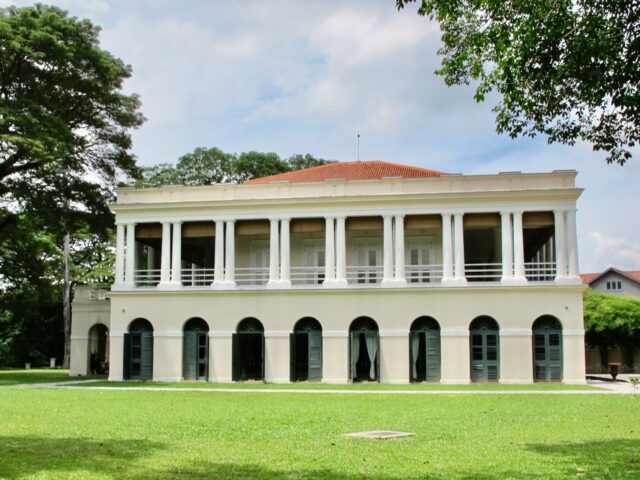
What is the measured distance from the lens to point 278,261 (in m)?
34.9

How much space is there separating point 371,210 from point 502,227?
5.61 m

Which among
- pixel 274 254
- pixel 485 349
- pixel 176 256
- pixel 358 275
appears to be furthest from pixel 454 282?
pixel 176 256

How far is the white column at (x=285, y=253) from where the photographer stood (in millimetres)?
34281

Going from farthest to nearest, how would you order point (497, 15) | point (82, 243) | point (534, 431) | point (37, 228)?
point (82, 243) < point (37, 228) < point (534, 431) < point (497, 15)

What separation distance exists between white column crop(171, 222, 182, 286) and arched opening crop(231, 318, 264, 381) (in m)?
3.59

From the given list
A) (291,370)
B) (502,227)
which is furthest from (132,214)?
(502,227)

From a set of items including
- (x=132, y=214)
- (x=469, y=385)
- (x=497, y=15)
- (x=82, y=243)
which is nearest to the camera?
(x=497, y=15)

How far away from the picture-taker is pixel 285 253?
34469 millimetres

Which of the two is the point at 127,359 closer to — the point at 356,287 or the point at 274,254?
the point at 274,254

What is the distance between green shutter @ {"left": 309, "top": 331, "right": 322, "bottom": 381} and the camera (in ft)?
111

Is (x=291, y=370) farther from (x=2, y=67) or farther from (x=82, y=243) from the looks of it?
(x=82, y=243)

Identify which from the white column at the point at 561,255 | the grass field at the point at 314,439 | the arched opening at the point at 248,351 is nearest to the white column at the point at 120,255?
the arched opening at the point at 248,351

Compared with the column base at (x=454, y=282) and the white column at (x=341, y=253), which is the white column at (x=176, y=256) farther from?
the column base at (x=454, y=282)

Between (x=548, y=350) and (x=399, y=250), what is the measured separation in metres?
7.40
